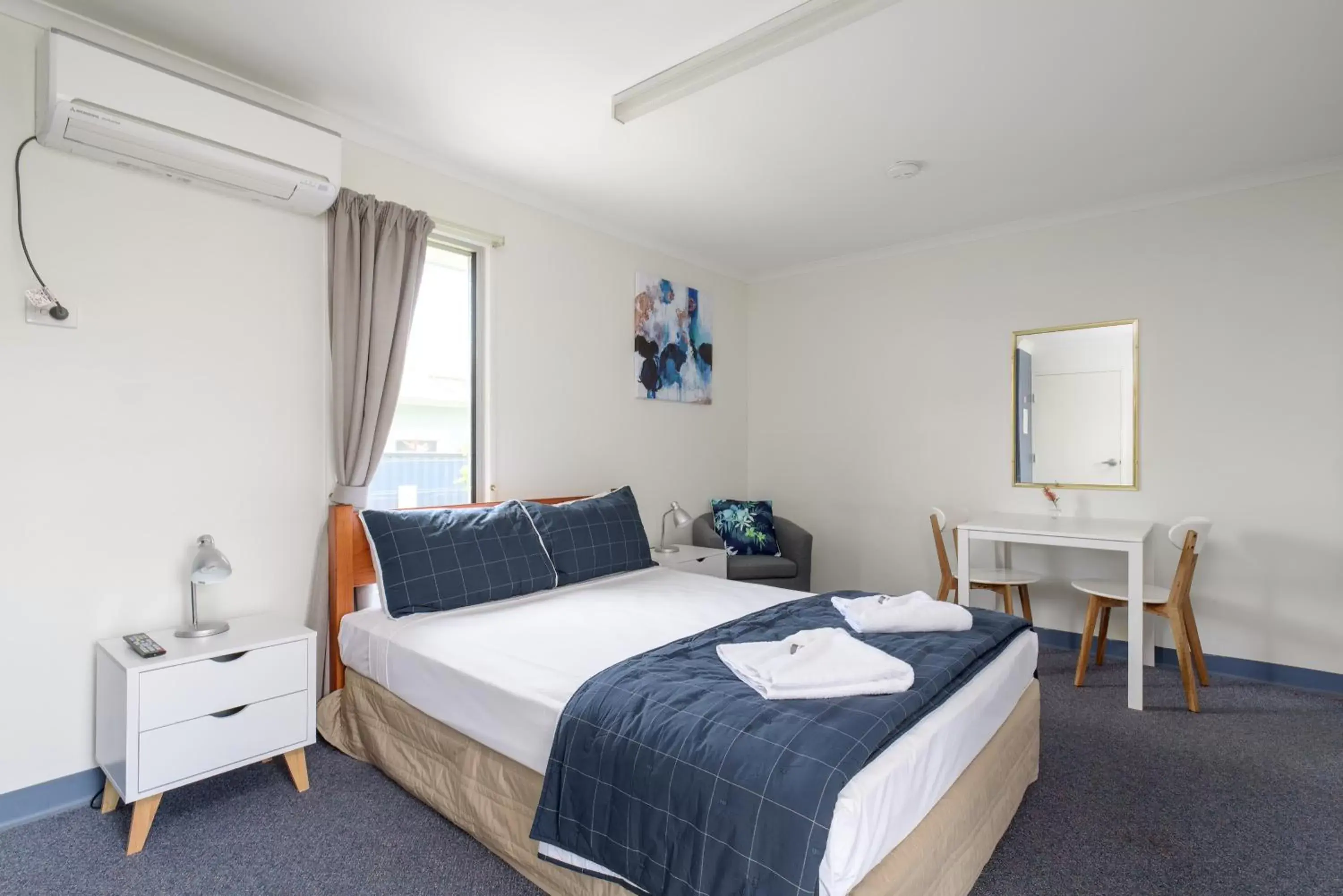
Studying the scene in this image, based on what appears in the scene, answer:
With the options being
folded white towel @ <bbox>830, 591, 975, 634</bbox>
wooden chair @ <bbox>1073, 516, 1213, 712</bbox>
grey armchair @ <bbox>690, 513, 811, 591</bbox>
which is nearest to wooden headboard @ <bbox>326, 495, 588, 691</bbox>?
folded white towel @ <bbox>830, 591, 975, 634</bbox>

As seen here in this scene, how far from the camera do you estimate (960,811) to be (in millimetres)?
1639

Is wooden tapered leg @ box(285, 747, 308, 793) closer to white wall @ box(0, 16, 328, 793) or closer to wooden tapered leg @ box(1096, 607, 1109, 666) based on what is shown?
white wall @ box(0, 16, 328, 793)

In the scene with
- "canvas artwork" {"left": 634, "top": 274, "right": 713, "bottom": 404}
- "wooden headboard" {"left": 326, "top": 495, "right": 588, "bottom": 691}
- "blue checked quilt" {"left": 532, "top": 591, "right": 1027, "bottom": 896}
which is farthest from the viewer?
"canvas artwork" {"left": 634, "top": 274, "right": 713, "bottom": 404}

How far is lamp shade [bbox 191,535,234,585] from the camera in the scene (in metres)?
2.12

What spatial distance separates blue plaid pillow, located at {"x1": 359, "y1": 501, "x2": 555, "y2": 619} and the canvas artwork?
5.46 ft

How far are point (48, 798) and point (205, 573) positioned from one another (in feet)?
2.82

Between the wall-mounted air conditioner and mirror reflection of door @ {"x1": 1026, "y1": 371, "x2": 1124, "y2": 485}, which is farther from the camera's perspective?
mirror reflection of door @ {"x1": 1026, "y1": 371, "x2": 1124, "y2": 485}

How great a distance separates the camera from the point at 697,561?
392 centimetres

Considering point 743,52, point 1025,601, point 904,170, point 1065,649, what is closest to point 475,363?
point 743,52

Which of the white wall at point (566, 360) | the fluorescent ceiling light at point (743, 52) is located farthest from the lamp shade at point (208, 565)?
the fluorescent ceiling light at point (743, 52)

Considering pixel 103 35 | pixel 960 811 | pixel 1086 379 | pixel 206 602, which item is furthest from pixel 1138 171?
pixel 206 602

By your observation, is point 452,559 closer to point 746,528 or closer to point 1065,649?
point 746,528

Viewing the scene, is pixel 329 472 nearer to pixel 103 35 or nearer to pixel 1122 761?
pixel 103 35

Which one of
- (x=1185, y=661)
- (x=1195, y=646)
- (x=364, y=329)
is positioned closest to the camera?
(x=364, y=329)
